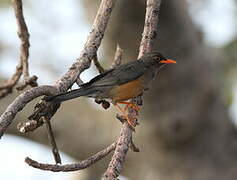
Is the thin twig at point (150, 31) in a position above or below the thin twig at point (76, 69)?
above

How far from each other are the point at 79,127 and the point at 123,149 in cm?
655

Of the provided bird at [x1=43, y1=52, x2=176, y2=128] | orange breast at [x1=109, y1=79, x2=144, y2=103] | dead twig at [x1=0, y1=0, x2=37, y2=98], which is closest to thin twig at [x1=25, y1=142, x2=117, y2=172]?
bird at [x1=43, y1=52, x2=176, y2=128]

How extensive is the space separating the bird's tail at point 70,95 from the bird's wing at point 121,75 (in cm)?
8

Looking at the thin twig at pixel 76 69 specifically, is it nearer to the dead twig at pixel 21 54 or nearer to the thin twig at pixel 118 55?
the thin twig at pixel 118 55

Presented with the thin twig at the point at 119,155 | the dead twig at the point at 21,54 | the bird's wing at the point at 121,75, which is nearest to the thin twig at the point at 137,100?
the thin twig at the point at 119,155

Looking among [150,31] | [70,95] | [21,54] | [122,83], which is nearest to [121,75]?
[122,83]

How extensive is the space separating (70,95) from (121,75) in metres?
1.10

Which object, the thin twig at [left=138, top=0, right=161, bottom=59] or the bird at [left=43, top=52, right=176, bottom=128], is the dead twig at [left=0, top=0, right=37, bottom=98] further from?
the thin twig at [left=138, top=0, right=161, bottom=59]

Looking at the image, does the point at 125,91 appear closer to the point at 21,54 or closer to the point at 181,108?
the point at 21,54

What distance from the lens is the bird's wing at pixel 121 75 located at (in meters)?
4.33

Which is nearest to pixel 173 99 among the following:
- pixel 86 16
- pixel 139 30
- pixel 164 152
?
pixel 164 152

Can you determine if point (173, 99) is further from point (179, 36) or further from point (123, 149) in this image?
point (123, 149)

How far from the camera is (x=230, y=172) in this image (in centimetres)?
917

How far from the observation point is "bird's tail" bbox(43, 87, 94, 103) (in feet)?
9.89
